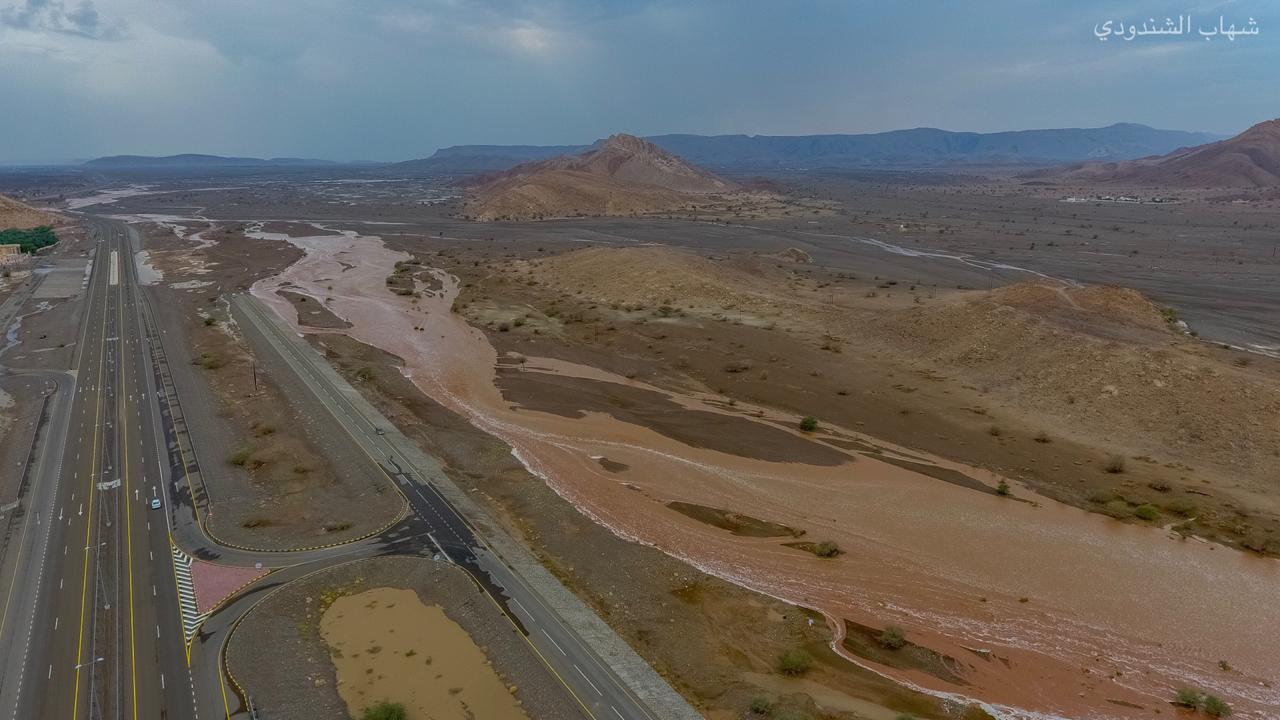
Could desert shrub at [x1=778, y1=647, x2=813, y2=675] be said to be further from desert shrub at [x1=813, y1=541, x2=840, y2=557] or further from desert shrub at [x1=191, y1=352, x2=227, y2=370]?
desert shrub at [x1=191, y1=352, x2=227, y2=370]

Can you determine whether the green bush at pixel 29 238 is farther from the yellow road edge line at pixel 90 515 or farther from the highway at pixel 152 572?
the highway at pixel 152 572

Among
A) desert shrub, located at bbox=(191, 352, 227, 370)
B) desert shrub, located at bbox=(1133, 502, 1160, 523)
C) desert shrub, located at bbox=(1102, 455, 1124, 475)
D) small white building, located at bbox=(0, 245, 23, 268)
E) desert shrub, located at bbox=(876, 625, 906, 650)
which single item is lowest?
desert shrub, located at bbox=(876, 625, 906, 650)

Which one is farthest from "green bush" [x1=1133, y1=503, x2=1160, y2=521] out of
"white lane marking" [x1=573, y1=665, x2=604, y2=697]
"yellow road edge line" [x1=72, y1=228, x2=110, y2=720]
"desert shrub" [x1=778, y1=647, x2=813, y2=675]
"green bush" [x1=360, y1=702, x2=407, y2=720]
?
"yellow road edge line" [x1=72, y1=228, x2=110, y2=720]

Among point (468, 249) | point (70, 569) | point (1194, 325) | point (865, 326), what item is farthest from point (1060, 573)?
point (468, 249)

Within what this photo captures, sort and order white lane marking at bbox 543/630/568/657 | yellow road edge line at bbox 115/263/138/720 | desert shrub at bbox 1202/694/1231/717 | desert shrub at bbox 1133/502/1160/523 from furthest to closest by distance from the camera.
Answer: desert shrub at bbox 1133/502/1160/523 < white lane marking at bbox 543/630/568/657 < yellow road edge line at bbox 115/263/138/720 < desert shrub at bbox 1202/694/1231/717

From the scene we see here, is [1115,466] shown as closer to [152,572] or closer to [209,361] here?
[152,572]

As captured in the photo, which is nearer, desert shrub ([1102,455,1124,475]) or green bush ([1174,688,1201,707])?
green bush ([1174,688,1201,707])
